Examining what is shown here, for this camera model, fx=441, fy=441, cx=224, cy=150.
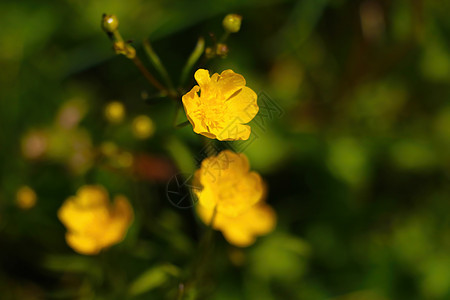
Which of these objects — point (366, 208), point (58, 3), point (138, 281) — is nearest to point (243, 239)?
point (138, 281)

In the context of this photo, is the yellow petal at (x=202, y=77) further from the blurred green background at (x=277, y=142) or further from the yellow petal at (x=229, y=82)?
the blurred green background at (x=277, y=142)

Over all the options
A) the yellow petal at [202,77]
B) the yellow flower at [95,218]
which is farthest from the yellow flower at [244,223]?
the yellow petal at [202,77]

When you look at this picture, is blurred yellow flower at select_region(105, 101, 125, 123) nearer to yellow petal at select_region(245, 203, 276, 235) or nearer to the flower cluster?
the flower cluster

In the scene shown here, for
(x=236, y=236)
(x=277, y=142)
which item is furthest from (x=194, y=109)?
(x=277, y=142)

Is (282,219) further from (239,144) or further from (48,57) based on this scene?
(48,57)

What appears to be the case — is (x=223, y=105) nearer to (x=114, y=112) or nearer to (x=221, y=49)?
(x=221, y=49)

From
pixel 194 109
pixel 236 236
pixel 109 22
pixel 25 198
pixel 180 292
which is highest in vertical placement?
pixel 109 22
